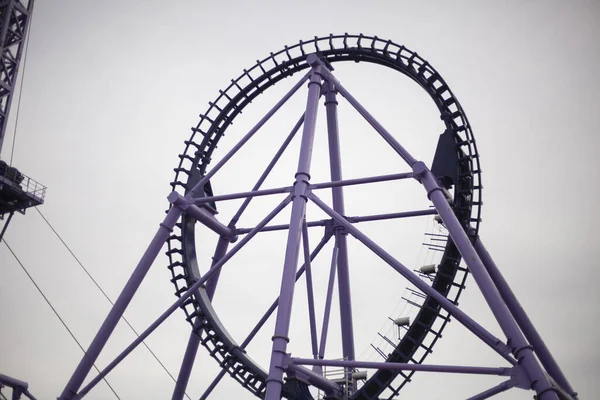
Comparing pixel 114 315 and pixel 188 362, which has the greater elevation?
pixel 188 362

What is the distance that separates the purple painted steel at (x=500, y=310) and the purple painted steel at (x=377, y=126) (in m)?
1.42

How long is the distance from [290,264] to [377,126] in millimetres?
4650

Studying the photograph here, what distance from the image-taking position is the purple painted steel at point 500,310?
36.7 ft

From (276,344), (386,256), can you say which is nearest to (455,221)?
(386,256)

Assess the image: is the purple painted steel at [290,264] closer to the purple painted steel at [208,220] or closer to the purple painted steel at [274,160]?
the purple painted steel at [274,160]

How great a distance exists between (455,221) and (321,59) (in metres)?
7.56

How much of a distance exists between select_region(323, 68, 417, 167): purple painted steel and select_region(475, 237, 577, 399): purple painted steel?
2.71 meters

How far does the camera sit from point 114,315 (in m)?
15.7

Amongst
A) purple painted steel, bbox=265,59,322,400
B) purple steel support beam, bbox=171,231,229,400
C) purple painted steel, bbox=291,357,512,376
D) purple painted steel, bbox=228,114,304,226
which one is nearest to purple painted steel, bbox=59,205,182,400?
purple steel support beam, bbox=171,231,229,400

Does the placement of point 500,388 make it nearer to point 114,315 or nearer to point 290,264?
point 290,264

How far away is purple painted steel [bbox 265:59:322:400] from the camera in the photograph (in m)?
12.2

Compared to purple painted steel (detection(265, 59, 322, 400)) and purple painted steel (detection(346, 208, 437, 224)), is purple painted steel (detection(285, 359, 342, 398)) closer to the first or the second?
purple painted steel (detection(265, 59, 322, 400))

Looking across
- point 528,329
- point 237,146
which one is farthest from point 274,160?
point 528,329

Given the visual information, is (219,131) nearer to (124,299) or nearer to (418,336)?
(124,299)
